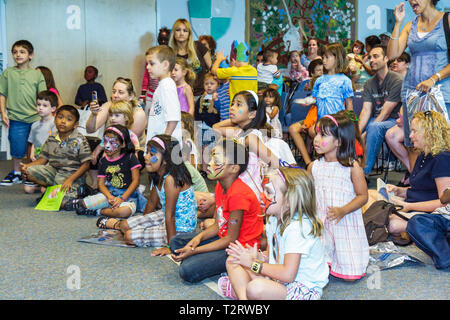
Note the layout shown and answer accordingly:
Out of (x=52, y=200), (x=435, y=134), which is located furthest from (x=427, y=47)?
(x=52, y=200)

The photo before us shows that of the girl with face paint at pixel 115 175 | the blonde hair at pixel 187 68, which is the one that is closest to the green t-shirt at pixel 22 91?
the blonde hair at pixel 187 68

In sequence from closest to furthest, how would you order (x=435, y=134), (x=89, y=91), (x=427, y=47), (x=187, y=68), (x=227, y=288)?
1. (x=227, y=288)
2. (x=435, y=134)
3. (x=427, y=47)
4. (x=187, y=68)
5. (x=89, y=91)

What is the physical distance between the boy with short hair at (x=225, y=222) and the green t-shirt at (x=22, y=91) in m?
3.09

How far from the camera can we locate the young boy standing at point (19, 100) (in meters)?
4.96

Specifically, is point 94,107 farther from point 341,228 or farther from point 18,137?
point 341,228

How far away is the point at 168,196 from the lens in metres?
2.85

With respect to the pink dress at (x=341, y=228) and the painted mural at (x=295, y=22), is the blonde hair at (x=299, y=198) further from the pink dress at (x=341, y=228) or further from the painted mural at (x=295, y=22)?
the painted mural at (x=295, y=22)

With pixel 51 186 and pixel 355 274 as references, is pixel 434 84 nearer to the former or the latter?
pixel 355 274

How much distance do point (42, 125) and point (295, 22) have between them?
4544 millimetres

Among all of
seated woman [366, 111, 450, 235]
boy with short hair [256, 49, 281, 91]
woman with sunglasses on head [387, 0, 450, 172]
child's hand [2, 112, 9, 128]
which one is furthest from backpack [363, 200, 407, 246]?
child's hand [2, 112, 9, 128]

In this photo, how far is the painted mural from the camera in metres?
7.73

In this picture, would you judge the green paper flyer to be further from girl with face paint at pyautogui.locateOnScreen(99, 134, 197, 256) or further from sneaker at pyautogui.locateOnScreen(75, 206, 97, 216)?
girl with face paint at pyautogui.locateOnScreen(99, 134, 197, 256)

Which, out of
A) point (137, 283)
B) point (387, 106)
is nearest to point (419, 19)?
point (387, 106)

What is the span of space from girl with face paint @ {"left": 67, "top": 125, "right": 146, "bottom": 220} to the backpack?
1674 mm
